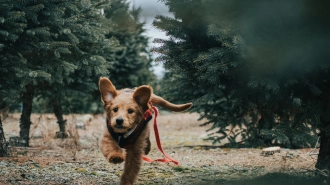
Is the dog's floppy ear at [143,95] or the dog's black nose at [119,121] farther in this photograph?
the dog's floppy ear at [143,95]

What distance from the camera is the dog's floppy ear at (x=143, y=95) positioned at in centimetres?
417

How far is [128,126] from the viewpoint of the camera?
4004 millimetres

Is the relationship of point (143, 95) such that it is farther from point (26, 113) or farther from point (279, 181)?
point (26, 113)

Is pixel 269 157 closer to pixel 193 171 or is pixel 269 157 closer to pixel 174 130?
pixel 193 171

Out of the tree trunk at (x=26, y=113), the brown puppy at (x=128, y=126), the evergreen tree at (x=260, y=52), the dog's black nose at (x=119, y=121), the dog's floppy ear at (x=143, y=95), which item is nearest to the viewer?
the evergreen tree at (x=260, y=52)

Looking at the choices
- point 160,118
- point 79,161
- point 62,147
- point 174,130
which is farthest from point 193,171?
point 160,118

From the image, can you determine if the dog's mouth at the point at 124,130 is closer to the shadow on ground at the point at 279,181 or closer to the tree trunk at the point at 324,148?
the shadow on ground at the point at 279,181

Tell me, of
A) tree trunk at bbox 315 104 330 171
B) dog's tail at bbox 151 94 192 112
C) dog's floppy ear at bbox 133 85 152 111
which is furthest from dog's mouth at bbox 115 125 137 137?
tree trunk at bbox 315 104 330 171

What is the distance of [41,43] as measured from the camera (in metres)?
6.05

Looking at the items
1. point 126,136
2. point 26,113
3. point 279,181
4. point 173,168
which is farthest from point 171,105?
point 26,113

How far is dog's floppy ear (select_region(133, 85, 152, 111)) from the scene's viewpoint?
4.17 metres

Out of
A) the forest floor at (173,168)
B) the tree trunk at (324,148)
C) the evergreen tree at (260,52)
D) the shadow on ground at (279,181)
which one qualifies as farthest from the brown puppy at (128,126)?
the tree trunk at (324,148)

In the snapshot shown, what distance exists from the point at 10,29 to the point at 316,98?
13.9 feet

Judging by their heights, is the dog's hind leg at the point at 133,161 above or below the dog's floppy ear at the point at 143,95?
below
